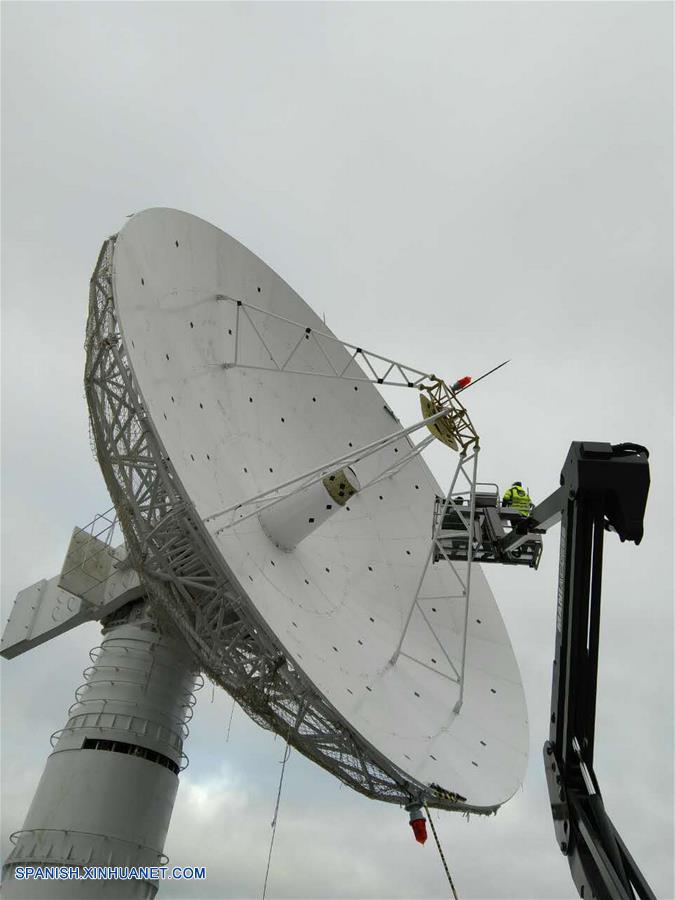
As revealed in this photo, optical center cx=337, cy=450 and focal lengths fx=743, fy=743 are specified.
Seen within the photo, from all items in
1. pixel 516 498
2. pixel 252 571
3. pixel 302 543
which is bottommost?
pixel 252 571

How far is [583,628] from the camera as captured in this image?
867cm

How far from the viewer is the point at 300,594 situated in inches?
698

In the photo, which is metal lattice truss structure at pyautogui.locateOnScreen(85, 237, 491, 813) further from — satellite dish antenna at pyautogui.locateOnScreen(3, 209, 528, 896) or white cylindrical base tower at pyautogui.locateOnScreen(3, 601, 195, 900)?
white cylindrical base tower at pyautogui.locateOnScreen(3, 601, 195, 900)

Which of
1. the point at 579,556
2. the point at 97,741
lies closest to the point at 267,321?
the point at 97,741

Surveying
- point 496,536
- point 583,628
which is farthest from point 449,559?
point 583,628

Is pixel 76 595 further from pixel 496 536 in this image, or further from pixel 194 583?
pixel 496 536

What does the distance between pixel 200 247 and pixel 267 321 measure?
337 centimetres

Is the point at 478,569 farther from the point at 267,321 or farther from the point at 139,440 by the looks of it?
the point at 139,440

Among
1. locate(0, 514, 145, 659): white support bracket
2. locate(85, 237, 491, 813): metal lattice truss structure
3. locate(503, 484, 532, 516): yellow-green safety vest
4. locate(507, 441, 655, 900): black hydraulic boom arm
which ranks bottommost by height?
locate(507, 441, 655, 900): black hydraulic boom arm

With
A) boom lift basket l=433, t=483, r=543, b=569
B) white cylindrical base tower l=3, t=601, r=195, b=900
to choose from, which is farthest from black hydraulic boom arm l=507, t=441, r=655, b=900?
white cylindrical base tower l=3, t=601, r=195, b=900

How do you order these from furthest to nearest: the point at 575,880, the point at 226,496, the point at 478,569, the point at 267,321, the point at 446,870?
the point at 478,569 → the point at 267,321 → the point at 226,496 → the point at 446,870 → the point at 575,880

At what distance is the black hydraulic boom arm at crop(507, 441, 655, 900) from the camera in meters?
7.81

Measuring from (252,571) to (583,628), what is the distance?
8445 mm

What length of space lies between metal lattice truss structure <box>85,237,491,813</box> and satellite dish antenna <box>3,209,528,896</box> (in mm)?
43
